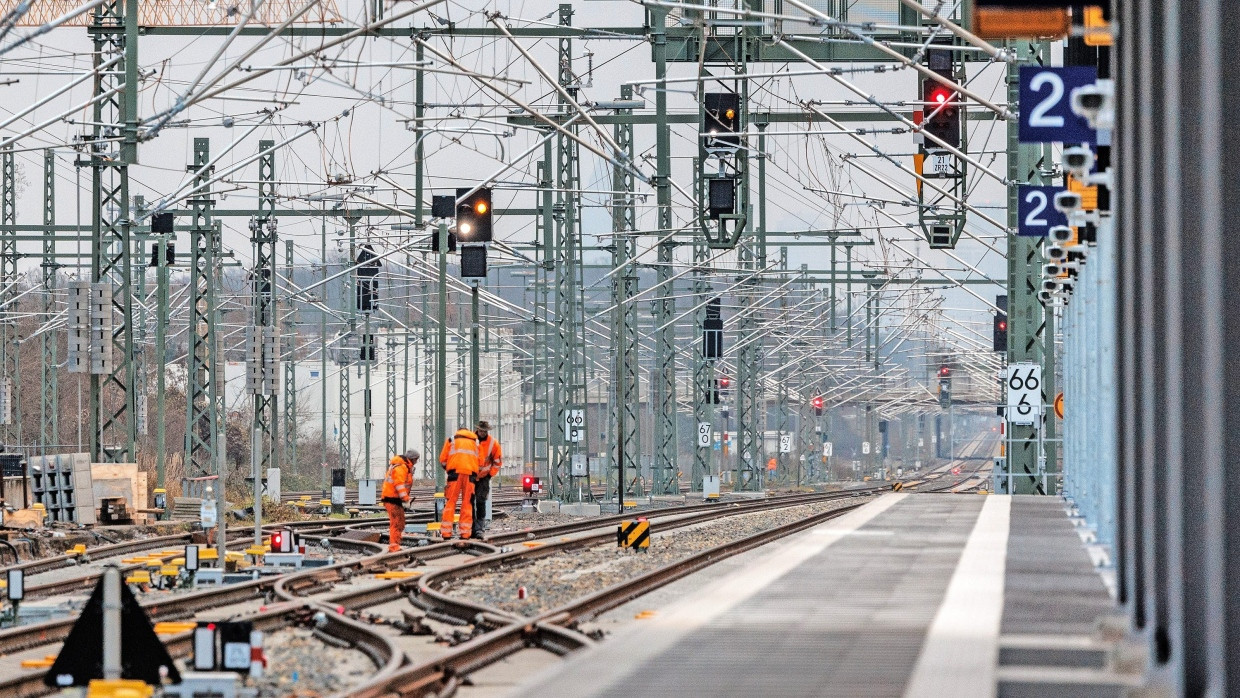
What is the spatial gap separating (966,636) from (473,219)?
23360 mm

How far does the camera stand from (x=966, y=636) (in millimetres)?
10094

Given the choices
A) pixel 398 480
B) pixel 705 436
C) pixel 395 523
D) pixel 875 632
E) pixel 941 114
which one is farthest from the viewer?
pixel 705 436

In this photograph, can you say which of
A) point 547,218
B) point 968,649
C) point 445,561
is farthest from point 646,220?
point 968,649

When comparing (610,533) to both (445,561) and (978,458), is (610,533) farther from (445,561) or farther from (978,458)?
(978,458)

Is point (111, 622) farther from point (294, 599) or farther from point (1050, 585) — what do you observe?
point (294, 599)

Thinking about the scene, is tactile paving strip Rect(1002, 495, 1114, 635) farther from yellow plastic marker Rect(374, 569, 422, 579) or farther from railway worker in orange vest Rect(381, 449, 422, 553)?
railway worker in orange vest Rect(381, 449, 422, 553)

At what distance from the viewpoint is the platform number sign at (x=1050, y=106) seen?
15891 mm

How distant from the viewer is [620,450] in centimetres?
3988

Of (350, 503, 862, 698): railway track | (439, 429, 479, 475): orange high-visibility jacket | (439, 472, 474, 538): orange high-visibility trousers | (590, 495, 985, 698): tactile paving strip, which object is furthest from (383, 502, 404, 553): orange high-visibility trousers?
(590, 495, 985, 698): tactile paving strip

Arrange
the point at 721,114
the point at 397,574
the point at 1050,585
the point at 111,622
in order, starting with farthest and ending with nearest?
1. the point at 721,114
2. the point at 397,574
3. the point at 1050,585
4. the point at 111,622

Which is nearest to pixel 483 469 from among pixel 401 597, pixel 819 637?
pixel 401 597

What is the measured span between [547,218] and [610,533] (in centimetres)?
1504

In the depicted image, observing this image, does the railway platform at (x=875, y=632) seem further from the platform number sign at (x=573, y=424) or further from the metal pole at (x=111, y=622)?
the platform number sign at (x=573, y=424)

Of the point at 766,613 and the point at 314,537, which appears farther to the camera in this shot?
the point at 314,537
